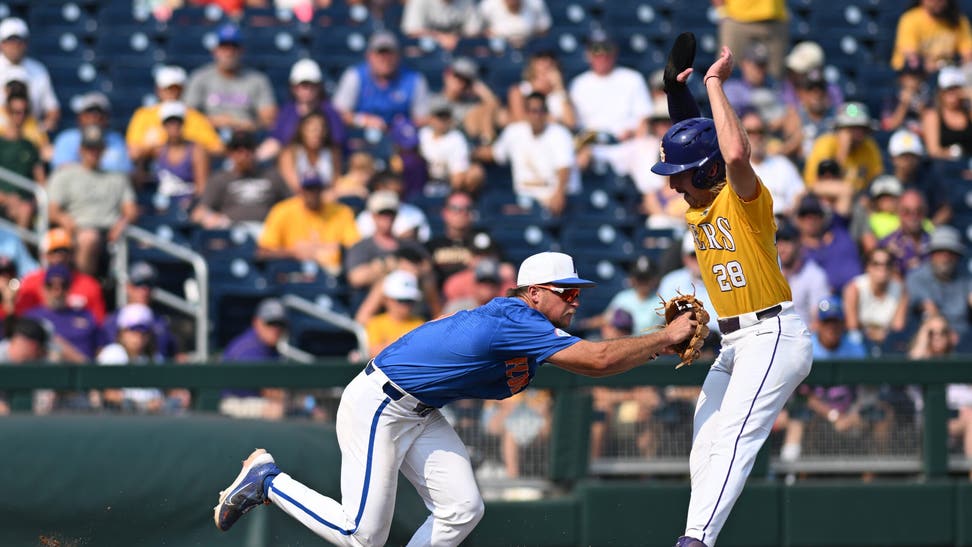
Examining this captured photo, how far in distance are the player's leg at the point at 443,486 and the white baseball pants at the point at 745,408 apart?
0.90 meters

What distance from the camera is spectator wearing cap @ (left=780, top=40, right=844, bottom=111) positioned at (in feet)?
43.0

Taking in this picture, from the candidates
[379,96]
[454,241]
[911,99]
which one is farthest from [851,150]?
[379,96]

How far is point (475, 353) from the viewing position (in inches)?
230

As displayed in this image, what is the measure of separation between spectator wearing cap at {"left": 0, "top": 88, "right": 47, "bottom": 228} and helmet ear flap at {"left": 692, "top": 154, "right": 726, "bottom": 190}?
6.30 meters

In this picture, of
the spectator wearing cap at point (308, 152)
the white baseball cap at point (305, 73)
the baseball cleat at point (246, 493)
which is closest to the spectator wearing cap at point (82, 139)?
the spectator wearing cap at point (308, 152)

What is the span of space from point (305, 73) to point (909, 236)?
4833 millimetres

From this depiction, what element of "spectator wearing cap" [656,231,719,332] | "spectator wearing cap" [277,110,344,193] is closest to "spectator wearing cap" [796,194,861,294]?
"spectator wearing cap" [656,231,719,332]

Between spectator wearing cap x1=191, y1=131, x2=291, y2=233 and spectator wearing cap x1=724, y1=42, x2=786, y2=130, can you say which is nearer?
spectator wearing cap x1=191, y1=131, x2=291, y2=233

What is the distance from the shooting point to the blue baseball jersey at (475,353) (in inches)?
225

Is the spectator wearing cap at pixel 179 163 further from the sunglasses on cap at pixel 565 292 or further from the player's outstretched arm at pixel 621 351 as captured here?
the player's outstretched arm at pixel 621 351

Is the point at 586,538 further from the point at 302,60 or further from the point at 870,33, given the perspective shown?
the point at 870,33

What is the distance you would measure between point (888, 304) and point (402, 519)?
4.98m

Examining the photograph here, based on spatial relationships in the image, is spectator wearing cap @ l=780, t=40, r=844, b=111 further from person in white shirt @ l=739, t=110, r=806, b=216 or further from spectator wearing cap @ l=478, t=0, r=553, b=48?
spectator wearing cap @ l=478, t=0, r=553, b=48

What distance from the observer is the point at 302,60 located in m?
12.5
